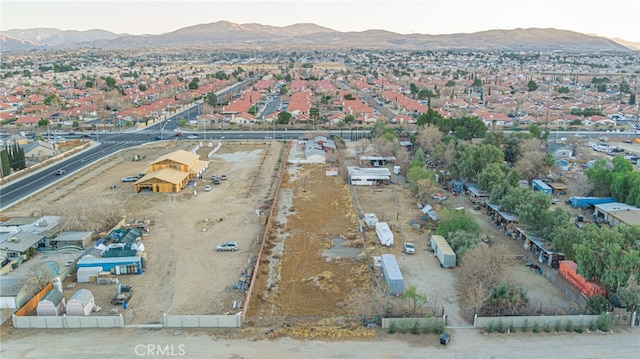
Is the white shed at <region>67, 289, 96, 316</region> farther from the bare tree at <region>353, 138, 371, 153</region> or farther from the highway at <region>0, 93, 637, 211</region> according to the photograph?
the bare tree at <region>353, 138, 371, 153</region>

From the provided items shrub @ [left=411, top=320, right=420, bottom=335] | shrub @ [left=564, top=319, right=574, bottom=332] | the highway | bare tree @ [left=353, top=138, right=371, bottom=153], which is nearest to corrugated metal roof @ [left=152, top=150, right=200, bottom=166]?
the highway

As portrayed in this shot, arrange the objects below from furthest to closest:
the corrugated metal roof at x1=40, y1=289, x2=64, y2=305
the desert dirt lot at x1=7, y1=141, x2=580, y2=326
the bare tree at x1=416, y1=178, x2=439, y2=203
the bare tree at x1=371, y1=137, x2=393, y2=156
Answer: the bare tree at x1=371, y1=137, x2=393, y2=156, the bare tree at x1=416, y1=178, x2=439, y2=203, the desert dirt lot at x1=7, y1=141, x2=580, y2=326, the corrugated metal roof at x1=40, y1=289, x2=64, y2=305

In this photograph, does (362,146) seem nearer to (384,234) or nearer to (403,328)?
(384,234)

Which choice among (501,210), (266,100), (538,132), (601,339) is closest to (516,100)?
(538,132)

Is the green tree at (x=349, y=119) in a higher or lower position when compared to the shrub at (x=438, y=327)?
higher

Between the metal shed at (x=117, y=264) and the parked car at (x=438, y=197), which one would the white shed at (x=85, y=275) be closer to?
the metal shed at (x=117, y=264)

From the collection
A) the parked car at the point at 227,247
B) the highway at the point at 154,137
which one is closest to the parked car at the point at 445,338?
the parked car at the point at 227,247

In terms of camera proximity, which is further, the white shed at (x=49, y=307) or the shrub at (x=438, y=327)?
the white shed at (x=49, y=307)
